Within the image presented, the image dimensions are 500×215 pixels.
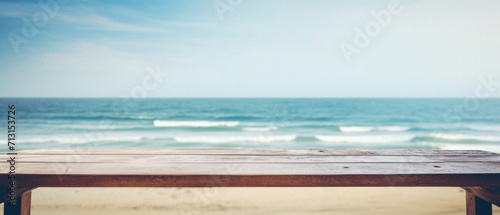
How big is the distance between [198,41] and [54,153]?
58.4 feet

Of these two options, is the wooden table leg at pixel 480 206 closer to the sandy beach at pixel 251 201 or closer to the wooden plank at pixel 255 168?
the wooden plank at pixel 255 168

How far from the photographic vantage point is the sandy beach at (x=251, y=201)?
3312 millimetres

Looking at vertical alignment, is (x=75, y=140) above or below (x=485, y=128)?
below

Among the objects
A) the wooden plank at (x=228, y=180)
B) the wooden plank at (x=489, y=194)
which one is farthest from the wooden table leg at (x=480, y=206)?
the wooden plank at (x=228, y=180)

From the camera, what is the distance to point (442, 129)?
44.5ft

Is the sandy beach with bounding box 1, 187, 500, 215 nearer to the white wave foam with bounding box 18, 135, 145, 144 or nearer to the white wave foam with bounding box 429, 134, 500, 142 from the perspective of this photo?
the white wave foam with bounding box 18, 135, 145, 144

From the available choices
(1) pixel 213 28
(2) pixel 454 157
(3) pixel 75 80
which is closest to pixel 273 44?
(1) pixel 213 28

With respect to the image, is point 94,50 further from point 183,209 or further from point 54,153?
point 54,153

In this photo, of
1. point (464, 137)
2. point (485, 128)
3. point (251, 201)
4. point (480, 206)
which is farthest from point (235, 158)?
point (485, 128)

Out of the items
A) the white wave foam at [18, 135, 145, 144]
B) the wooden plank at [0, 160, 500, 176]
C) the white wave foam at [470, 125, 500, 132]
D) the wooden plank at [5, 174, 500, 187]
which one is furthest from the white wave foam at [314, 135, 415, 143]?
the wooden plank at [5, 174, 500, 187]

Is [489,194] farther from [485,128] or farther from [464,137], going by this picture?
[485,128]

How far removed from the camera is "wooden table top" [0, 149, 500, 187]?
109 centimetres

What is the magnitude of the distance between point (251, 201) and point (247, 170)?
274cm

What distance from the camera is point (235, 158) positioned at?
Result: 4.58ft
